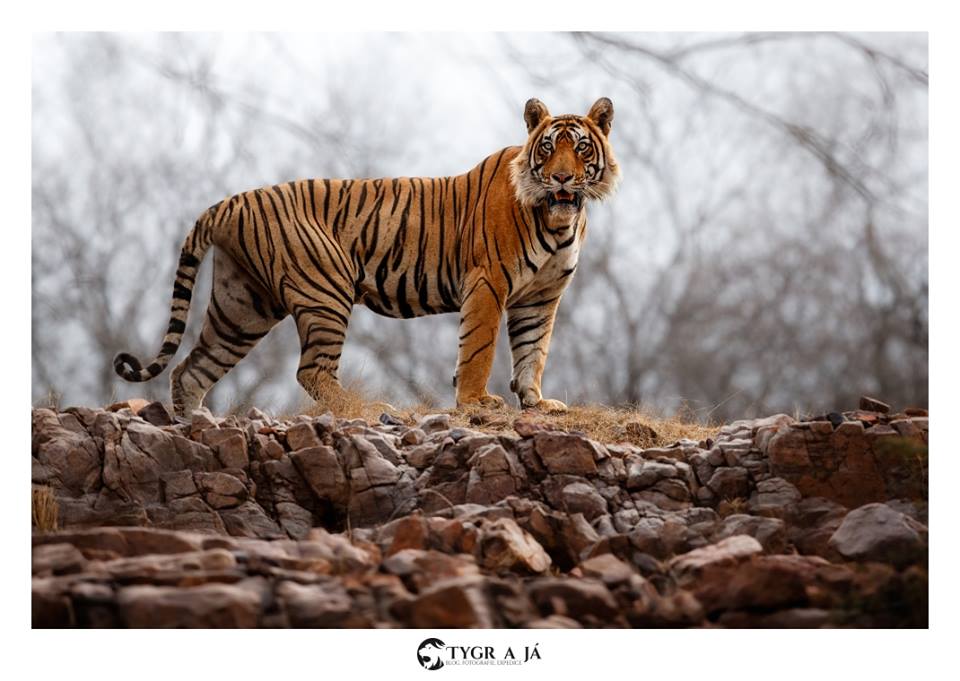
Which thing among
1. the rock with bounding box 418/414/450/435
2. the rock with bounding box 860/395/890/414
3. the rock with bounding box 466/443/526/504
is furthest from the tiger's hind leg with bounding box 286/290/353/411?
the rock with bounding box 860/395/890/414

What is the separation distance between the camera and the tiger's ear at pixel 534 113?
762cm

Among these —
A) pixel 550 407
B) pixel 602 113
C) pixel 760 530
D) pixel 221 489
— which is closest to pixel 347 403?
pixel 550 407

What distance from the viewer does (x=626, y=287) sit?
45.9ft

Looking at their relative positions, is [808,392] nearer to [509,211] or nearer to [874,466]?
[509,211]

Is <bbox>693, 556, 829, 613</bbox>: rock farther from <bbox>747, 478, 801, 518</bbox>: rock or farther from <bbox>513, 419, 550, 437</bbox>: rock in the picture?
<bbox>513, 419, 550, 437</bbox>: rock

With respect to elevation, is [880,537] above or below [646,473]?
below

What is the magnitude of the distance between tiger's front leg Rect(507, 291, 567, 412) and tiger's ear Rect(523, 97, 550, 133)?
1133 millimetres

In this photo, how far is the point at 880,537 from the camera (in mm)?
4898

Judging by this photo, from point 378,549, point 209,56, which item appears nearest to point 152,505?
point 378,549

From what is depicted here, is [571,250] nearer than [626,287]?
Yes

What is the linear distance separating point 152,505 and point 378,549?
1.54 metres

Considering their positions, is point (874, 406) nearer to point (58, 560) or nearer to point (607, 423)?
point (607, 423)

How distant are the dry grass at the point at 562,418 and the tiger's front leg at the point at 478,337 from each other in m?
0.24

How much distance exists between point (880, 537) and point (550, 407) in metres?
3.04
